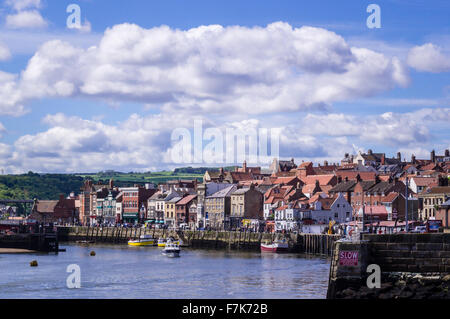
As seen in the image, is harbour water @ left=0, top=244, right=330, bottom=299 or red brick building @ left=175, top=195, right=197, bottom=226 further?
red brick building @ left=175, top=195, right=197, bottom=226

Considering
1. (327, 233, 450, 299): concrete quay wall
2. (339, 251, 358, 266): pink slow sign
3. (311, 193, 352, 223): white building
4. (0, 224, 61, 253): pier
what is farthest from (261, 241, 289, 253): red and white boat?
(339, 251, 358, 266): pink slow sign

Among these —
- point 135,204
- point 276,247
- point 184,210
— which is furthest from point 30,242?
point 135,204

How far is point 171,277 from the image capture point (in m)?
67.2

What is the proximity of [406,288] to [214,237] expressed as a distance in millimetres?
82033

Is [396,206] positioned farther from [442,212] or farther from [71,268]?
[71,268]

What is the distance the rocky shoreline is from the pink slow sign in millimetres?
1315

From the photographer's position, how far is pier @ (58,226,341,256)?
105000 millimetres

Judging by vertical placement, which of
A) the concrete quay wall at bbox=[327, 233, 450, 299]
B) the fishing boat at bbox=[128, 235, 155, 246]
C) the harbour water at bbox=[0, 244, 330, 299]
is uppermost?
the concrete quay wall at bbox=[327, 233, 450, 299]

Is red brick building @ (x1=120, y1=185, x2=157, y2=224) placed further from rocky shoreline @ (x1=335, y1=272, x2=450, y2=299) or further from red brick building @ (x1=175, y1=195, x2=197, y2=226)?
rocky shoreline @ (x1=335, y1=272, x2=450, y2=299)

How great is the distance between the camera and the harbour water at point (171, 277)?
55.6 meters

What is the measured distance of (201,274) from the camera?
228 ft

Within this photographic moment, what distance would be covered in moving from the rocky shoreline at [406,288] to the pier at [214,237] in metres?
51.8

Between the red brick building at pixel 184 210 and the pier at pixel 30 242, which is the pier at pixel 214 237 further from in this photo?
the pier at pixel 30 242
